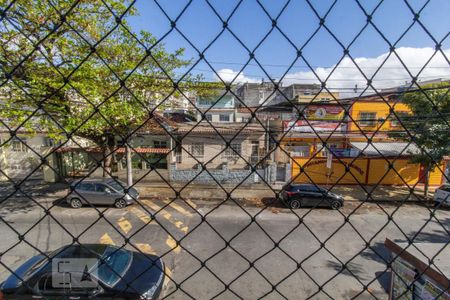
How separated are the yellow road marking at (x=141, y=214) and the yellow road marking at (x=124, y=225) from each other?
459 mm

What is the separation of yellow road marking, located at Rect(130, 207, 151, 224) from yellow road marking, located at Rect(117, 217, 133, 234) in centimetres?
46

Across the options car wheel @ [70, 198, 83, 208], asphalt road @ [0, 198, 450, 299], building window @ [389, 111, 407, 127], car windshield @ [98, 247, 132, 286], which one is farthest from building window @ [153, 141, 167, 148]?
building window @ [389, 111, 407, 127]

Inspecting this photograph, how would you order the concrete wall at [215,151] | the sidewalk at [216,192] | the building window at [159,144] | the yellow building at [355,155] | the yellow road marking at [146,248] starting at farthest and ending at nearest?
the building window at [159,144], the concrete wall at [215,151], the yellow building at [355,155], the sidewalk at [216,192], the yellow road marking at [146,248]

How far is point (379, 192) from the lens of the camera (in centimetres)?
1167

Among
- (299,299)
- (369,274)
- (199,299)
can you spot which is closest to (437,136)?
(369,274)

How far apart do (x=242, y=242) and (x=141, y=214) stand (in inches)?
151

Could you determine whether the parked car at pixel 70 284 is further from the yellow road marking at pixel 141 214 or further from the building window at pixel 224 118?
the building window at pixel 224 118

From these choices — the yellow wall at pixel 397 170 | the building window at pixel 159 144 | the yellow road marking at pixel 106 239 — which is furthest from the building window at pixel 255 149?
the yellow road marking at pixel 106 239

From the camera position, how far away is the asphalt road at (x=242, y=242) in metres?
4.87

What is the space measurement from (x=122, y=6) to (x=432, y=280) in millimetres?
6684

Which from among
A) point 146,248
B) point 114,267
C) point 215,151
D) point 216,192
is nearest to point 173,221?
point 146,248

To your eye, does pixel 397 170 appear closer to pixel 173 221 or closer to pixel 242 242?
pixel 242 242

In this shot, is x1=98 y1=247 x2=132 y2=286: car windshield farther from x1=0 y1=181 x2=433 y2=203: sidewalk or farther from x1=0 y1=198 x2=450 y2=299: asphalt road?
x1=0 y1=181 x2=433 y2=203: sidewalk

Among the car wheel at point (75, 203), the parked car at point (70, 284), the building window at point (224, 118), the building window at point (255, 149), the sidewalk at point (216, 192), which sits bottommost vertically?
the sidewalk at point (216, 192)
